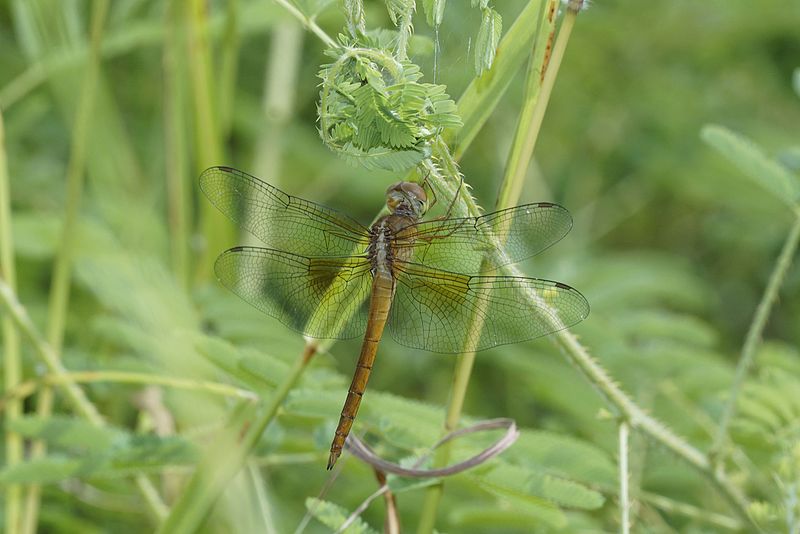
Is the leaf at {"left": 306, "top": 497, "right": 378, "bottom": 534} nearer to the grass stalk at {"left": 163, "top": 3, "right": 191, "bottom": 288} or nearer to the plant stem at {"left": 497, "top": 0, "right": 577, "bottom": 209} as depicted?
the plant stem at {"left": 497, "top": 0, "right": 577, "bottom": 209}

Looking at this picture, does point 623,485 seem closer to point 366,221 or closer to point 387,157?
point 387,157

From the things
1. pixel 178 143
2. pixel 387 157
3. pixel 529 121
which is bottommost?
pixel 387 157

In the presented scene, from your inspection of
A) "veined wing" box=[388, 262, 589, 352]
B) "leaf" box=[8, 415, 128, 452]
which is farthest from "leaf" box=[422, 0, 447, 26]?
"leaf" box=[8, 415, 128, 452]

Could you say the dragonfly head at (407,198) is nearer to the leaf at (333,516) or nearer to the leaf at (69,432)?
the leaf at (333,516)

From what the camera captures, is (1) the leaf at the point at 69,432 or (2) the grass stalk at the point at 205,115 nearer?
(1) the leaf at the point at 69,432

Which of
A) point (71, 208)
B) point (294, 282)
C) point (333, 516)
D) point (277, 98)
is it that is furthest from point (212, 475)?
point (277, 98)

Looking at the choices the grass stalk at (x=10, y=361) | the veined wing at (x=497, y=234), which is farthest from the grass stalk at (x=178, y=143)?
the veined wing at (x=497, y=234)

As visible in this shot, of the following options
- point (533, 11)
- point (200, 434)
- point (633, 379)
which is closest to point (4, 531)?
point (200, 434)
